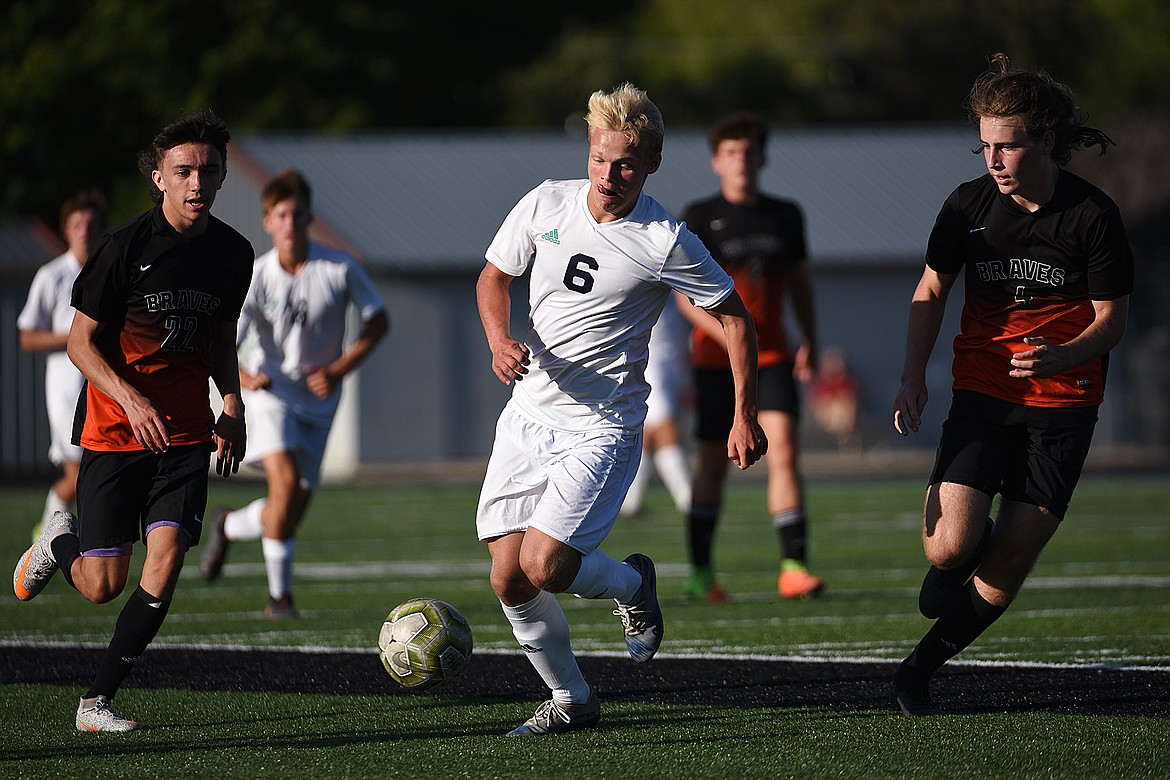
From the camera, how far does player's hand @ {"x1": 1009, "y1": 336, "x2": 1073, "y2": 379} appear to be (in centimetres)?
572

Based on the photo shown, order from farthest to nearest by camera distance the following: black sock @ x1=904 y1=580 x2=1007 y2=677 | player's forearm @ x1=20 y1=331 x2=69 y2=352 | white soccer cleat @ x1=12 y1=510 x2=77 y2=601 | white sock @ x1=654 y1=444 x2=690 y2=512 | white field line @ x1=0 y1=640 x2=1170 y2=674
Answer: white sock @ x1=654 y1=444 x2=690 y2=512 < player's forearm @ x1=20 y1=331 x2=69 y2=352 < white field line @ x1=0 y1=640 x2=1170 y2=674 < white soccer cleat @ x1=12 y1=510 x2=77 y2=601 < black sock @ x1=904 y1=580 x2=1007 y2=677

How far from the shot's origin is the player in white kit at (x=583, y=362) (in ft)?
19.2

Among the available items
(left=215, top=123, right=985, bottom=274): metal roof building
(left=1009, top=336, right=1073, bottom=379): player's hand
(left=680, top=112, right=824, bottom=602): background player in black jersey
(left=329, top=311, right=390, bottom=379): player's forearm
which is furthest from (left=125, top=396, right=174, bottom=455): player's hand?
(left=215, top=123, right=985, bottom=274): metal roof building

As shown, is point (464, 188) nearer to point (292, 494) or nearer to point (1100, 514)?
point (1100, 514)

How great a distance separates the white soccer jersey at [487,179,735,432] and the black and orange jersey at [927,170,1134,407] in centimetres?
91

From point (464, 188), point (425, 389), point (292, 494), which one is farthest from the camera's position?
point (464, 188)

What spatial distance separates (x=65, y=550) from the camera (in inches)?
262

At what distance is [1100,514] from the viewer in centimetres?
1684

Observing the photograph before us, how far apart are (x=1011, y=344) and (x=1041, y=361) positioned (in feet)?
1.28

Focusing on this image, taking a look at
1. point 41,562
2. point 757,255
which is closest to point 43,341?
point 757,255

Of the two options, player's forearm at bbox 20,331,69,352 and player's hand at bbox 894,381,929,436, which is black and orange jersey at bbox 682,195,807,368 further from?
player's forearm at bbox 20,331,69,352

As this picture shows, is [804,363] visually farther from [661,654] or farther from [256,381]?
[256,381]

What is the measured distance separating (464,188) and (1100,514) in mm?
18118

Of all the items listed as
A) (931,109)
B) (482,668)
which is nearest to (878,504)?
(482,668)
